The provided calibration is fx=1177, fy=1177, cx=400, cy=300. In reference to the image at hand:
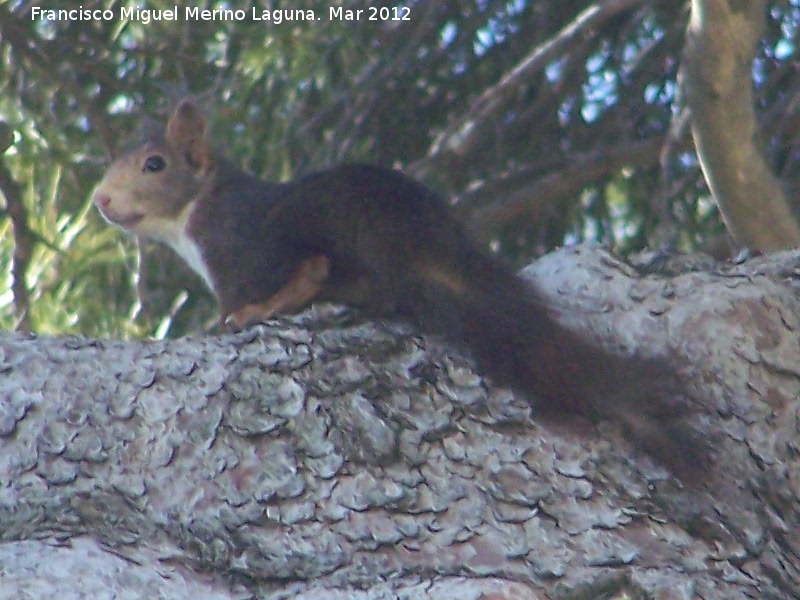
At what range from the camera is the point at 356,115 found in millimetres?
2955

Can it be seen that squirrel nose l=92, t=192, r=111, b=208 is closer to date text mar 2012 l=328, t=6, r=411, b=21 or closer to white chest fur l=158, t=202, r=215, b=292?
white chest fur l=158, t=202, r=215, b=292

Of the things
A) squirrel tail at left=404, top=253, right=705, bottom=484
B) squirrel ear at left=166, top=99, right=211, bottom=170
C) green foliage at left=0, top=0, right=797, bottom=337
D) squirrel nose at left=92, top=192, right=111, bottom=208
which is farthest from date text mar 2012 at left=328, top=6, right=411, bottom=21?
squirrel tail at left=404, top=253, right=705, bottom=484

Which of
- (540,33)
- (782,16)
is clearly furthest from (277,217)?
(782,16)

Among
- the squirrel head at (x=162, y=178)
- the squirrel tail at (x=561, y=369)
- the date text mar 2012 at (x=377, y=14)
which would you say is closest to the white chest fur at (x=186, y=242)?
the squirrel head at (x=162, y=178)

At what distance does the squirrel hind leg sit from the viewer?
2.19m

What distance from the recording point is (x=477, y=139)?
2.89 meters

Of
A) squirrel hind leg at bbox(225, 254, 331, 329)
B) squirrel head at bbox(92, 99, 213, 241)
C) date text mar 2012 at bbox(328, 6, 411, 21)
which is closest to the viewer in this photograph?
squirrel hind leg at bbox(225, 254, 331, 329)

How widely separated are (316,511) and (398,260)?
0.53 meters

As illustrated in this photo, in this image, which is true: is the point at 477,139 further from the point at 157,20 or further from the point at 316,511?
the point at 316,511

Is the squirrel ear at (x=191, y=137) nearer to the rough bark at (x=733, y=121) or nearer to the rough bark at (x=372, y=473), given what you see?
the rough bark at (x=372, y=473)

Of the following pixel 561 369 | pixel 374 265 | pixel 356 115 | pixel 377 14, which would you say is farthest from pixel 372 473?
pixel 377 14

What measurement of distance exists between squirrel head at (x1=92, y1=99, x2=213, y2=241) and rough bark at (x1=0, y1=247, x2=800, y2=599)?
0.86 metres

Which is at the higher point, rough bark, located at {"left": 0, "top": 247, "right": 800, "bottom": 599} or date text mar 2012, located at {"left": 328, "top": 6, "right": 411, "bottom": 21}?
date text mar 2012, located at {"left": 328, "top": 6, "right": 411, "bottom": 21}

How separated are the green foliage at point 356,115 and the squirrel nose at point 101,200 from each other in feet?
0.46
